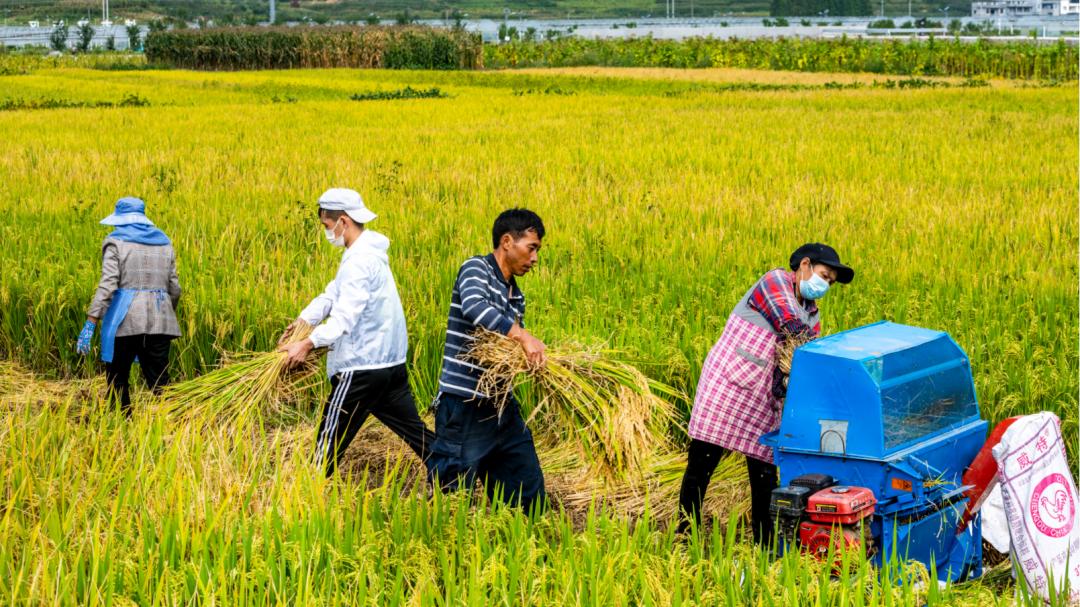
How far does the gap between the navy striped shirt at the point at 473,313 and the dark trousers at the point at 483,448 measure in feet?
0.24

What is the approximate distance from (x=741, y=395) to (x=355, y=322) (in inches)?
59.5

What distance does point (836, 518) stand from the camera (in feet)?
13.3

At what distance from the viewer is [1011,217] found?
32.5 ft

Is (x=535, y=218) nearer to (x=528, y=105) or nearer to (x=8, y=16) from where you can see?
(x=528, y=105)

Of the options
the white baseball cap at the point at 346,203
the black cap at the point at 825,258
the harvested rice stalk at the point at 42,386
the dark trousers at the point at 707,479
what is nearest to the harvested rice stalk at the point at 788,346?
the black cap at the point at 825,258

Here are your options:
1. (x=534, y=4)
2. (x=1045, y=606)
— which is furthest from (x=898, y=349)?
(x=534, y=4)

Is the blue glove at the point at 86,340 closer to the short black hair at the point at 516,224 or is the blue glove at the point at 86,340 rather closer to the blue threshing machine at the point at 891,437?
the short black hair at the point at 516,224

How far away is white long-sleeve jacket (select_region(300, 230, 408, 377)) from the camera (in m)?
5.03

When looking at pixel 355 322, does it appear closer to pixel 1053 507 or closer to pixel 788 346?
pixel 788 346

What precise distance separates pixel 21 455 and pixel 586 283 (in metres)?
4.01

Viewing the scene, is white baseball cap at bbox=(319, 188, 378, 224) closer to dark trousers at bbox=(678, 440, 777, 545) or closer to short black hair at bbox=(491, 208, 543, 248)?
short black hair at bbox=(491, 208, 543, 248)

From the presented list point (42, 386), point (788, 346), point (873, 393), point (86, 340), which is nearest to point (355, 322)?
point (788, 346)

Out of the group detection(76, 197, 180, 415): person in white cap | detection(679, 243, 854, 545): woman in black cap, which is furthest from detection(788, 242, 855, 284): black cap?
detection(76, 197, 180, 415): person in white cap

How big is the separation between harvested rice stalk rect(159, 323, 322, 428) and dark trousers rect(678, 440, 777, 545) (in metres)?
1.56
